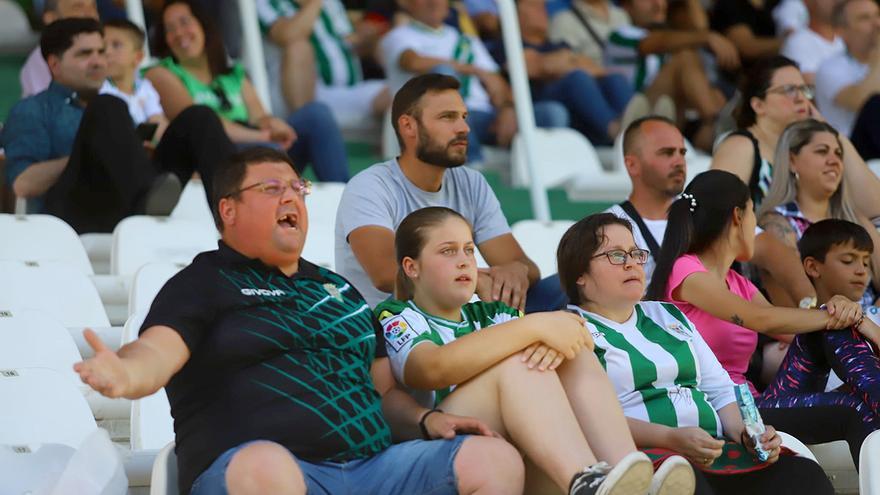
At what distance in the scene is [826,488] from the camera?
134 inches

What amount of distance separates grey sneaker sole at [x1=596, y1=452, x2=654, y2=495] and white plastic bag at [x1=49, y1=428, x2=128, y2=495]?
0.85 metres

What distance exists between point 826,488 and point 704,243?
2.62 feet

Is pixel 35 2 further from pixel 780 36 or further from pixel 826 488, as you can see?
pixel 826 488

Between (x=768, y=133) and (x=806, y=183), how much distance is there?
1.43 feet

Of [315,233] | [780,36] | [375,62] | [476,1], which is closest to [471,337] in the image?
[315,233]

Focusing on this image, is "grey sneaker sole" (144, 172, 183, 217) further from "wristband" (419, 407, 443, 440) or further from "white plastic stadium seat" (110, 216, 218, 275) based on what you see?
"wristband" (419, 407, 443, 440)

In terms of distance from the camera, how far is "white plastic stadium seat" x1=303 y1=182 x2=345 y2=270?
4.85 metres

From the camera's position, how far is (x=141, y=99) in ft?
18.3

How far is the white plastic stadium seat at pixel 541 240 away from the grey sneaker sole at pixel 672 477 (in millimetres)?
1958

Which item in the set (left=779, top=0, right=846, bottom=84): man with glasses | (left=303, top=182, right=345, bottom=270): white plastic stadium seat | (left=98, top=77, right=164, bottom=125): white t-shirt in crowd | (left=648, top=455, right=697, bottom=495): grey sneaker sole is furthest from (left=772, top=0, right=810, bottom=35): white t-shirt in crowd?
(left=648, top=455, right=697, bottom=495): grey sneaker sole

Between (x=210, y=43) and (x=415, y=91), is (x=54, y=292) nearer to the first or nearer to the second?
(x=415, y=91)

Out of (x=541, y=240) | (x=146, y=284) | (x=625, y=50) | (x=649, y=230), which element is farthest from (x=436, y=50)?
(x=146, y=284)

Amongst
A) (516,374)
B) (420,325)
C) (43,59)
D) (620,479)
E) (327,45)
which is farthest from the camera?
(327,45)

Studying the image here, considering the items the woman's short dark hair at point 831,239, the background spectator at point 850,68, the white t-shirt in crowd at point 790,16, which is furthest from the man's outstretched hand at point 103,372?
the white t-shirt in crowd at point 790,16
